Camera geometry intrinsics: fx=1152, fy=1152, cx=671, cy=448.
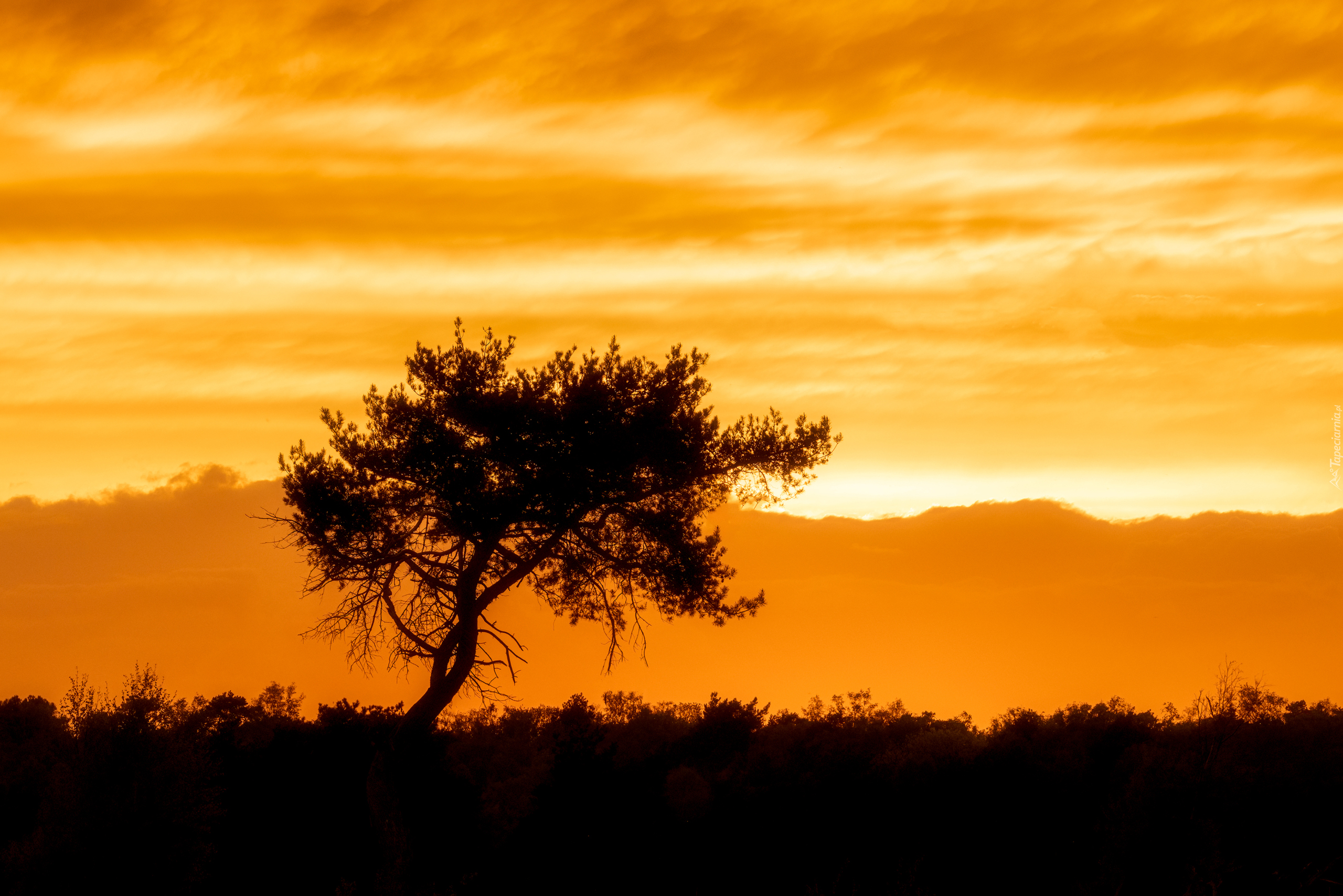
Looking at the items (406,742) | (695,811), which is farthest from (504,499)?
(695,811)

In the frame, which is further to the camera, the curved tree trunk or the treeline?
the curved tree trunk

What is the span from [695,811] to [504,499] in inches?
432

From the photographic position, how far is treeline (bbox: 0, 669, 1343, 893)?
68.0ft

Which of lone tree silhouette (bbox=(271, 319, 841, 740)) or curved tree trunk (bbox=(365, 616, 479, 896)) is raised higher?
lone tree silhouette (bbox=(271, 319, 841, 740))

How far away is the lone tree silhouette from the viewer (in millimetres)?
Result: 23125

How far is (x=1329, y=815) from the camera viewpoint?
26.0m

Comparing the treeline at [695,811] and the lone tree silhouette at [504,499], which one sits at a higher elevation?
the lone tree silhouette at [504,499]

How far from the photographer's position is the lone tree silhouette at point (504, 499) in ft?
75.9

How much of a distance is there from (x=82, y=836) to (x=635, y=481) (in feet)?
39.5

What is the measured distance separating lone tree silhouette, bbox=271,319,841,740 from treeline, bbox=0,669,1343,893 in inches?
105

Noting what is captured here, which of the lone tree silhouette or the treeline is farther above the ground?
the lone tree silhouette

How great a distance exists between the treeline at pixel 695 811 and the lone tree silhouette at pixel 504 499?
266 centimetres

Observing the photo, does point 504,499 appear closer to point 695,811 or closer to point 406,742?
point 406,742

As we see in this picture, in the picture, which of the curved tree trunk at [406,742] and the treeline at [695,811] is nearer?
the treeline at [695,811]
